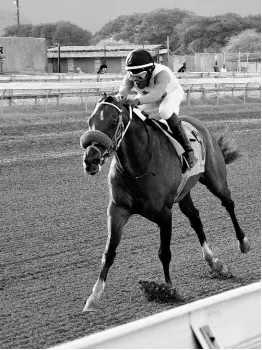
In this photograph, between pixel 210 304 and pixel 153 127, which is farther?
pixel 153 127

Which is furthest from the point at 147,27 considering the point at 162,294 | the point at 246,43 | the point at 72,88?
the point at 162,294

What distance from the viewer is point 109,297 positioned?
20.9ft

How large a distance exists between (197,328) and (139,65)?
394cm

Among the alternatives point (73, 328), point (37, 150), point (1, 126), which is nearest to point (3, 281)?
point (73, 328)

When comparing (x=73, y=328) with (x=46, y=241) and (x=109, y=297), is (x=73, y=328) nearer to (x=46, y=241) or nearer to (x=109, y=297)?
(x=109, y=297)

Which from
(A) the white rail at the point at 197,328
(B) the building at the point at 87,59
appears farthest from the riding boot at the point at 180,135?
(B) the building at the point at 87,59

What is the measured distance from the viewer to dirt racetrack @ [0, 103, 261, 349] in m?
5.89

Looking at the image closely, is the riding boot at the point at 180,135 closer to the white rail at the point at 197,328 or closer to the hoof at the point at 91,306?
the hoof at the point at 91,306

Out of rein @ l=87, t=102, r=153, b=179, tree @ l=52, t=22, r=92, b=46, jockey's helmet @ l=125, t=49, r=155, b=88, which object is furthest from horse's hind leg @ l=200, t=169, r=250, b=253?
tree @ l=52, t=22, r=92, b=46

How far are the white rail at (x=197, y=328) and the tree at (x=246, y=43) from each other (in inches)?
2929

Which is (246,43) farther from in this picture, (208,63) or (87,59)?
(87,59)

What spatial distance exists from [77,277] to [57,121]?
445 inches

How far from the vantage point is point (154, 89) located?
6.53 meters

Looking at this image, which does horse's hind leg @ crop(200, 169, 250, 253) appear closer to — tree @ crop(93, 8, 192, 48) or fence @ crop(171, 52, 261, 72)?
fence @ crop(171, 52, 261, 72)
